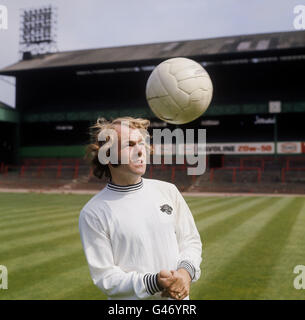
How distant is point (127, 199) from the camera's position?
2695 mm

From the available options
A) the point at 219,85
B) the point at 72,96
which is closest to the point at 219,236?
the point at 219,85

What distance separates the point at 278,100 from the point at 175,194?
37824 millimetres

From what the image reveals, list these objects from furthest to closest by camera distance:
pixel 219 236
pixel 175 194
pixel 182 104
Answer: pixel 219 236 < pixel 182 104 < pixel 175 194

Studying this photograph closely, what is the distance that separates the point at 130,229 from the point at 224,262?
5.35 m

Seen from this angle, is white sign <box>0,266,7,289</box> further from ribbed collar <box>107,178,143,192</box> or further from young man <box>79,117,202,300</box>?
ribbed collar <box>107,178,143,192</box>

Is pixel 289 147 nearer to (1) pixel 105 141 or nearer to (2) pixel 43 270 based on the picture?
(2) pixel 43 270

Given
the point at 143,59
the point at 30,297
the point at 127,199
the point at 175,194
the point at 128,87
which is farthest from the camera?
the point at 128,87

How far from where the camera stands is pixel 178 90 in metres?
4.65

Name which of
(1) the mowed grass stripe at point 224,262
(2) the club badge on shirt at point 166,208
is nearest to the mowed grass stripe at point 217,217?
(1) the mowed grass stripe at point 224,262

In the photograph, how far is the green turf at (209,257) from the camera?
19.0ft

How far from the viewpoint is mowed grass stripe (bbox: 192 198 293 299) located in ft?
18.9

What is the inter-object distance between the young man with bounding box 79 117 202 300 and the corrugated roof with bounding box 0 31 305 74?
3561cm

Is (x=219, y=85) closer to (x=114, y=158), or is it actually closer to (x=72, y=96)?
(x=72, y=96)

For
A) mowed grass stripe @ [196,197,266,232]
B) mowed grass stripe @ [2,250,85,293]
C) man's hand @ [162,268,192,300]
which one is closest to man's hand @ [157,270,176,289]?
man's hand @ [162,268,192,300]
